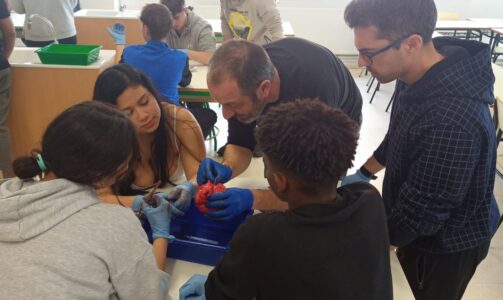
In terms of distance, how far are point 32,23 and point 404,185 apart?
357 cm

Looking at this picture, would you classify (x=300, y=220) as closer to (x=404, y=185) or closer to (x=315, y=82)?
(x=404, y=185)

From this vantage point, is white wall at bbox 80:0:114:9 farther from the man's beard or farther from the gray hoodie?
the gray hoodie

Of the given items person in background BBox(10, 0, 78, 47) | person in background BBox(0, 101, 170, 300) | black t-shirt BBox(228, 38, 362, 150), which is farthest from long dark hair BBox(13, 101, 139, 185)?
person in background BBox(10, 0, 78, 47)

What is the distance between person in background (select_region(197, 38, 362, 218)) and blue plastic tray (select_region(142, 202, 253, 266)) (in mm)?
47

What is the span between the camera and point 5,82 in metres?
2.59

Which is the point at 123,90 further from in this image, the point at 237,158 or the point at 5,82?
the point at 5,82

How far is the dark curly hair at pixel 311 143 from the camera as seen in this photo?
85 centimetres

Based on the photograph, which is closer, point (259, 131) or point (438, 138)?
point (259, 131)

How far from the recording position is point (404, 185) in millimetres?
1205

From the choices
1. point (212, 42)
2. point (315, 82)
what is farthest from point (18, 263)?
point (212, 42)

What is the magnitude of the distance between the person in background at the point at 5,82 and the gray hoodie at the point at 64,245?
200 centimetres

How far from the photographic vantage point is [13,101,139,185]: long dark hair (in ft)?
3.11

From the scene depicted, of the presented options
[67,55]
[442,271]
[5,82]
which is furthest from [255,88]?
[5,82]

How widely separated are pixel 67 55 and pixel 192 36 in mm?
1075
